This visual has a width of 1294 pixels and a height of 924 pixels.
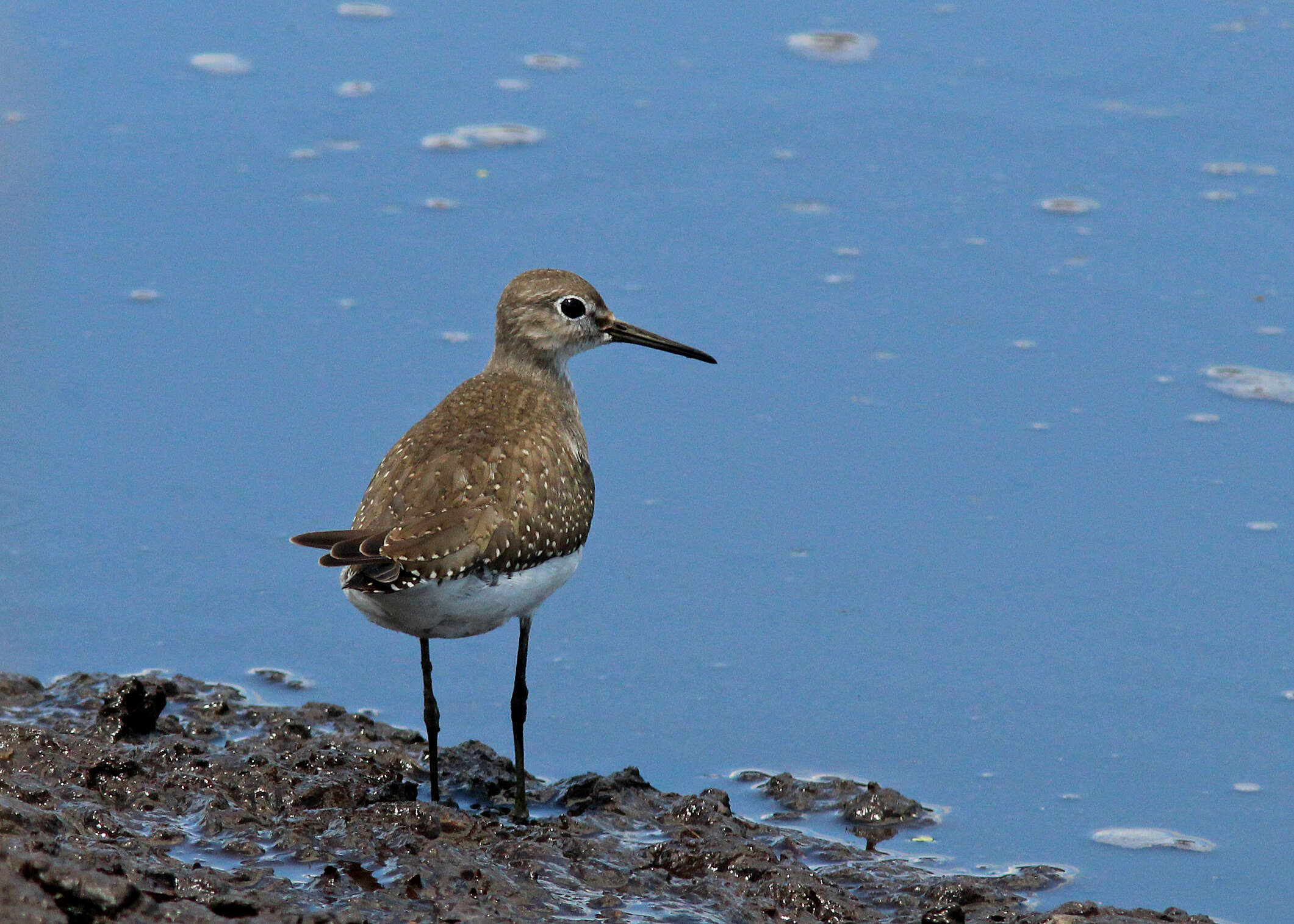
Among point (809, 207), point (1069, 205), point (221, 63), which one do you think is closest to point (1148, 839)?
point (1069, 205)

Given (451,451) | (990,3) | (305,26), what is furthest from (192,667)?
(990,3)

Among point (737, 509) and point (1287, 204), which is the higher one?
point (1287, 204)

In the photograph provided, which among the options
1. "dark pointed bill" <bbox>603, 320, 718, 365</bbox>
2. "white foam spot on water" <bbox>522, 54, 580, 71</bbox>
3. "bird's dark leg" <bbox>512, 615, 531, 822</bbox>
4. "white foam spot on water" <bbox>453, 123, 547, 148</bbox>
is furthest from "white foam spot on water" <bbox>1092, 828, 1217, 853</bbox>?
"white foam spot on water" <bbox>522, 54, 580, 71</bbox>

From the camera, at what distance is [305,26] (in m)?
11.6

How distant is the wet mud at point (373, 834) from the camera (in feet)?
14.7

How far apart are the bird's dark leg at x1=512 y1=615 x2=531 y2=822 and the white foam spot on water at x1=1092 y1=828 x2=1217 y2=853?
6.34 feet

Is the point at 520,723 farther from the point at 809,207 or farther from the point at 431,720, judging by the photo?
the point at 809,207

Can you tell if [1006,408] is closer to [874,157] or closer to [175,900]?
[874,157]

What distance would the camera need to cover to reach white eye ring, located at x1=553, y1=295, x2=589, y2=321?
21.5 feet

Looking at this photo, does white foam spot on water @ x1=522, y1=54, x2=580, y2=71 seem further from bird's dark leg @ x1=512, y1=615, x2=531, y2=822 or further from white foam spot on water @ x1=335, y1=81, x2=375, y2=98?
bird's dark leg @ x1=512, y1=615, x2=531, y2=822

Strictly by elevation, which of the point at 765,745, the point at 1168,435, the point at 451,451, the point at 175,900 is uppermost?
the point at 1168,435

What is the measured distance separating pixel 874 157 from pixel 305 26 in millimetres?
4088

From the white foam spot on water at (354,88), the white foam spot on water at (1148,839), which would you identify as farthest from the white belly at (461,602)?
the white foam spot on water at (354,88)

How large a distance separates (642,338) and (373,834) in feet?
8.00
